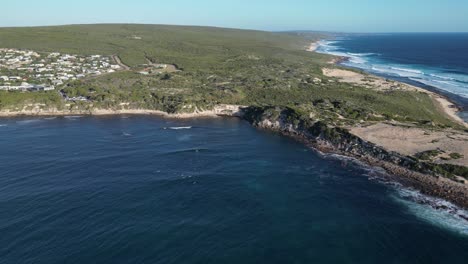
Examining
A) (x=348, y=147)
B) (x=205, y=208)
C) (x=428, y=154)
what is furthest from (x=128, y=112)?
(x=428, y=154)

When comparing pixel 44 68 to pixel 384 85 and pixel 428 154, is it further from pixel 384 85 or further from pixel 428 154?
pixel 428 154

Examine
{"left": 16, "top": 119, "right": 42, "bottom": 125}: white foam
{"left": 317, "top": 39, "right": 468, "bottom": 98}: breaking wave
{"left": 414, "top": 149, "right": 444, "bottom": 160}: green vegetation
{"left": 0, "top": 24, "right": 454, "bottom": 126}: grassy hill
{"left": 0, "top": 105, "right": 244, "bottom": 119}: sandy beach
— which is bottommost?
{"left": 16, "top": 119, "right": 42, "bottom": 125}: white foam

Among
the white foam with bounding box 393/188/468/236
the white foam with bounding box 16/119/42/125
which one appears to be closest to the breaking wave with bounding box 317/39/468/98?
the white foam with bounding box 393/188/468/236

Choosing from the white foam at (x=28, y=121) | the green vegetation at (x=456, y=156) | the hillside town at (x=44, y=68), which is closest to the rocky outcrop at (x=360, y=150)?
the green vegetation at (x=456, y=156)

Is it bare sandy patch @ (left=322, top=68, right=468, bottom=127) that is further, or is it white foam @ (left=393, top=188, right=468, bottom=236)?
bare sandy patch @ (left=322, top=68, right=468, bottom=127)

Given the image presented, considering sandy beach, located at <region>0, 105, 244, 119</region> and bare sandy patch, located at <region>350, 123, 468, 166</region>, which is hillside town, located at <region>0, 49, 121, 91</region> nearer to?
sandy beach, located at <region>0, 105, 244, 119</region>

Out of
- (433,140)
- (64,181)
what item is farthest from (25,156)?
(433,140)
